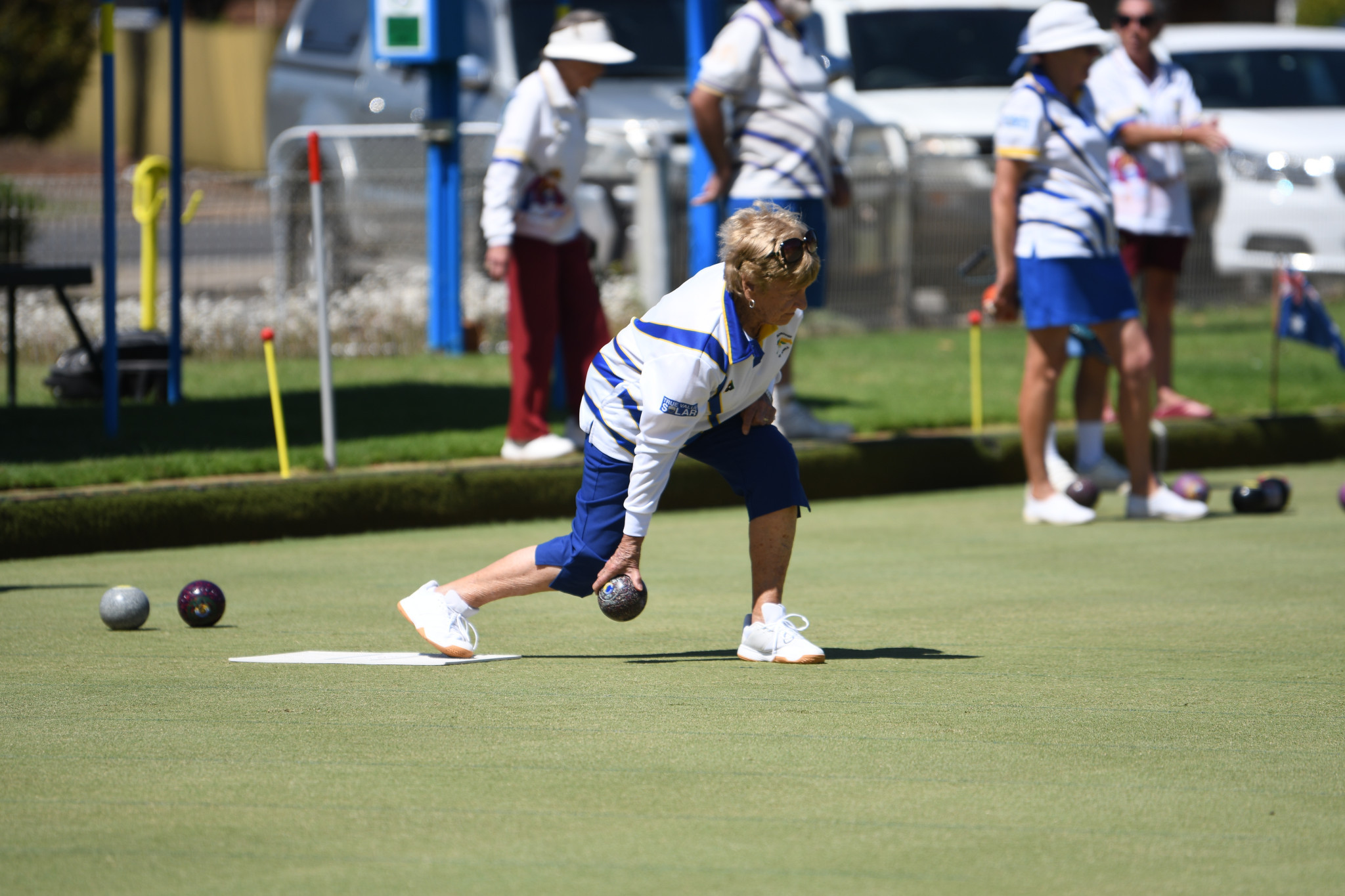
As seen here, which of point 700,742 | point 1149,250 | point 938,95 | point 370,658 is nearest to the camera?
point 700,742

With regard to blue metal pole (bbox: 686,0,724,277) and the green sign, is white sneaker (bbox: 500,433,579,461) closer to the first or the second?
blue metal pole (bbox: 686,0,724,277)

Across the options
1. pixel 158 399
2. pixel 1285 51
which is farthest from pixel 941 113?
pixel 158 399

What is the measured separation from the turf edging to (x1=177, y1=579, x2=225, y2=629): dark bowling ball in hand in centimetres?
164

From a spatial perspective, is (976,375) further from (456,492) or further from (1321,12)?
(1321,12)

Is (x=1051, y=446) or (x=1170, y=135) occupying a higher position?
(x=1170, y=135)

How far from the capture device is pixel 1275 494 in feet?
24.6

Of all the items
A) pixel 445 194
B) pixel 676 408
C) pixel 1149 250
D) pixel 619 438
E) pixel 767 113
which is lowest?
pixel 619 438

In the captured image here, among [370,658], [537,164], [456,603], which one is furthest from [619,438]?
[537,164]

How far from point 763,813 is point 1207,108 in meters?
11.0

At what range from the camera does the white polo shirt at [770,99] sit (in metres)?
7.82

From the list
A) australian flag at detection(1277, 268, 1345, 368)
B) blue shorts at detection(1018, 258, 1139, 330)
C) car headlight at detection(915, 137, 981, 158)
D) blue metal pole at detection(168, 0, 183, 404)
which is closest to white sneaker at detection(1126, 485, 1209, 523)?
blue shorts at detection(1018, 258, 1139, 330)

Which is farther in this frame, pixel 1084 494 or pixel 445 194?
pixel 445 194

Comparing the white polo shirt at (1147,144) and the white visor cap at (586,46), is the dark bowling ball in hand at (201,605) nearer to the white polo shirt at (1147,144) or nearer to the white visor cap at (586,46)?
the white visor cap at (586,46)

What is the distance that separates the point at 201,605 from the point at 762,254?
6.44 ft
